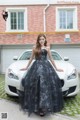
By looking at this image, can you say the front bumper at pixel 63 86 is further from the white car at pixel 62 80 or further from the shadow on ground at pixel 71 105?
the shadow on ground at pixel 71 105

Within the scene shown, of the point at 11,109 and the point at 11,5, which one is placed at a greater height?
the point at 11,5

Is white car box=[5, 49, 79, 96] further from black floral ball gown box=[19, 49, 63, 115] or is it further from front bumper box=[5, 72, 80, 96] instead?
black floral ball gown box=[19, 49, 63, 115]

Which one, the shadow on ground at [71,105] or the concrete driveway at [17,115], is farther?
the shadow on ground at [71,105]

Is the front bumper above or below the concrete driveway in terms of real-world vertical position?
Result: above

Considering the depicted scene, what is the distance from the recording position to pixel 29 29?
72.0ft

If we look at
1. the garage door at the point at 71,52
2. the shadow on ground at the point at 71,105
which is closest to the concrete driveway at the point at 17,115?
the shadow on ground at the point at 71,105

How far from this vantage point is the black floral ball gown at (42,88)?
6.96 metres

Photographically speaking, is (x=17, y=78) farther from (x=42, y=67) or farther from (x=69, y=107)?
(x=69, y=107)

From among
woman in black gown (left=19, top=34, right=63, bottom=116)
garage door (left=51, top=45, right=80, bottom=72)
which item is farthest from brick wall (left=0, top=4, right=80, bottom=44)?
woman in black gown (left=19, top=34, right=63, bottom=116)

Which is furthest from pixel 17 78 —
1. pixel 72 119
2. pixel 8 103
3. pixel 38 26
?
pixel 38 26

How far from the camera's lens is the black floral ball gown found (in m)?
6.96

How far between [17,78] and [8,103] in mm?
745

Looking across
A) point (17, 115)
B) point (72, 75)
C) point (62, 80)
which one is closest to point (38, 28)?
point (72, 75)

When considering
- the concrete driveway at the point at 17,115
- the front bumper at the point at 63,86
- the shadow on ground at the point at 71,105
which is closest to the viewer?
the concrete driveway at the point at 17,115
